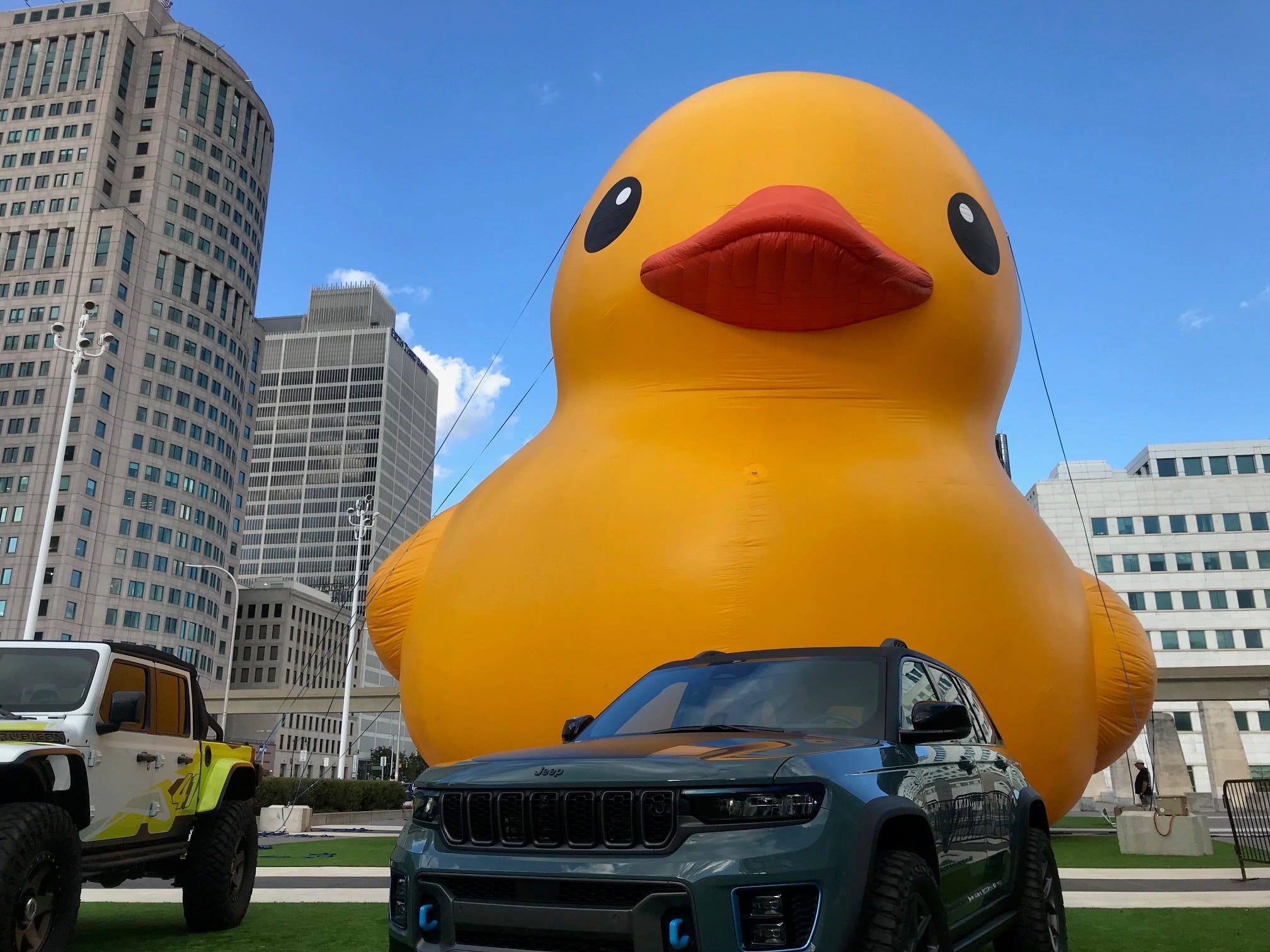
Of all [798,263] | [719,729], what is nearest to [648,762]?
[719,729]

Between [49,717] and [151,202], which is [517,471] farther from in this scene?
[151,202]

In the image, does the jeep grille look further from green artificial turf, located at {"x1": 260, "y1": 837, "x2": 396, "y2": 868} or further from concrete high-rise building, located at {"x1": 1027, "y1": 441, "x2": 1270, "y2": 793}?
concrete high-rise building, located at {"x1": 1027, "y1": 441, "x2": 1270, "y2": 793}

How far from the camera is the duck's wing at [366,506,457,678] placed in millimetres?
9297

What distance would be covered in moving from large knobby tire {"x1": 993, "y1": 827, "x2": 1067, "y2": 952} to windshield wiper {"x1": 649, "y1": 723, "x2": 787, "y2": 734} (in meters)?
1.88

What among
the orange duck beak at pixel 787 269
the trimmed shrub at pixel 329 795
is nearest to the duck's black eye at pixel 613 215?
the orange duck beak at pixel 787 269

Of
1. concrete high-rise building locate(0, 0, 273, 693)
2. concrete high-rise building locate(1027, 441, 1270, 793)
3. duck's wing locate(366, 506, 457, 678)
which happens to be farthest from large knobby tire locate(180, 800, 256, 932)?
concrete high-rise building locate(0, 0, 273, 693)

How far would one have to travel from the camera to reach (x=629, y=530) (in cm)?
735

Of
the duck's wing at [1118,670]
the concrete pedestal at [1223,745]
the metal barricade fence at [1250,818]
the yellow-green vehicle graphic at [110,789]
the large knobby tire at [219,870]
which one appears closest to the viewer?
the yellow-green vehicle graphic at [110,789]

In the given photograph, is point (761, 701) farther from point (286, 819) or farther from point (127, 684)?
point (286, 819)

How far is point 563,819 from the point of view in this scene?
3129 mm

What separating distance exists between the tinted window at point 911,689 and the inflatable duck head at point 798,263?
3.77 meters

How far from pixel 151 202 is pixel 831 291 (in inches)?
3261

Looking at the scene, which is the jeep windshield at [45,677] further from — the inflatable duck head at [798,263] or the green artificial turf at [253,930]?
the inflatable duck head at [798,263]

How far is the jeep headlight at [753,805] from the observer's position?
299cm
